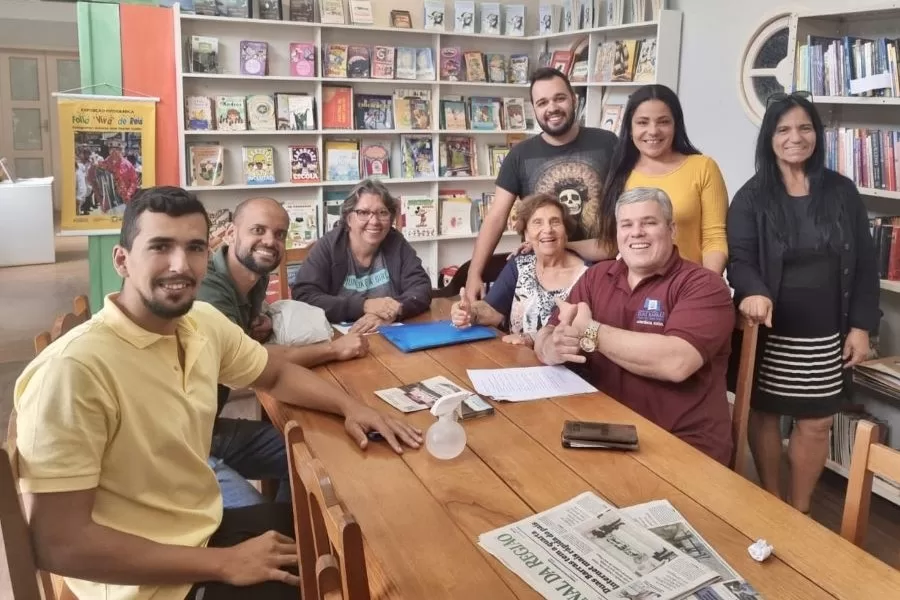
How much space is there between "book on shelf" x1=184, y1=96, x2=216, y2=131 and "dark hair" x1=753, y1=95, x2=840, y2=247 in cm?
323

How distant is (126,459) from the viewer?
51.2 inches

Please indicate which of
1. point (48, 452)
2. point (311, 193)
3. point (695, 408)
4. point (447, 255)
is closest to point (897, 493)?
point (695, 408)

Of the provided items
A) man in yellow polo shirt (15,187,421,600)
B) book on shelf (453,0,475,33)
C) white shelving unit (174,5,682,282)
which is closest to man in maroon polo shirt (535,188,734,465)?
man in yellow polo shirt (15,187,421,600)

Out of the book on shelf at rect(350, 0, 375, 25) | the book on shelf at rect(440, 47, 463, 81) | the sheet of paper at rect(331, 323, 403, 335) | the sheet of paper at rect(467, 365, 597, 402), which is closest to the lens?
the sheet of paper at rect(467, 365, 597, 402)

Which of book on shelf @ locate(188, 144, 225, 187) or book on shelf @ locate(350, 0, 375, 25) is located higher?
book on shelf @ locate(350, 0, 375, 25)

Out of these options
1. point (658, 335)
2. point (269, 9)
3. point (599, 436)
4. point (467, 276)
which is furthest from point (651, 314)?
point (269, 9)

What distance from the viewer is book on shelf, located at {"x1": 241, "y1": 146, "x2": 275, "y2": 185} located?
15.0 ft

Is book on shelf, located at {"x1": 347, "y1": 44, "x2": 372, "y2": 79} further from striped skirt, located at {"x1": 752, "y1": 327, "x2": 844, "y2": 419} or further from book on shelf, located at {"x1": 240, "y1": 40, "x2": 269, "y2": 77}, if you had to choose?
striped skirt, located at {"x1": 752, "y1": 327, "x2": 844, "y2": 419}

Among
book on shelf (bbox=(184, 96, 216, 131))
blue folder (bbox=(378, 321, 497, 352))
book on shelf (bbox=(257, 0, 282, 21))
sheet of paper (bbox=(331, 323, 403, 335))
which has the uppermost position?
book on shelf (bbox=(257, 0, 282, 21))

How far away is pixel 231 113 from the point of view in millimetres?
4461

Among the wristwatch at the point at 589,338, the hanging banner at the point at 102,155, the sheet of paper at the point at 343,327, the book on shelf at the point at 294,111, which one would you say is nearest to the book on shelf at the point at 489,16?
the book on shelf at the point at 294,111

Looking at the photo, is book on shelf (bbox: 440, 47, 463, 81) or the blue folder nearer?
the blue folder

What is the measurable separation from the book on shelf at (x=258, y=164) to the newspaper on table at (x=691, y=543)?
3.78 metres

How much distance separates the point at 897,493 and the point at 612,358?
1579 millimetres
